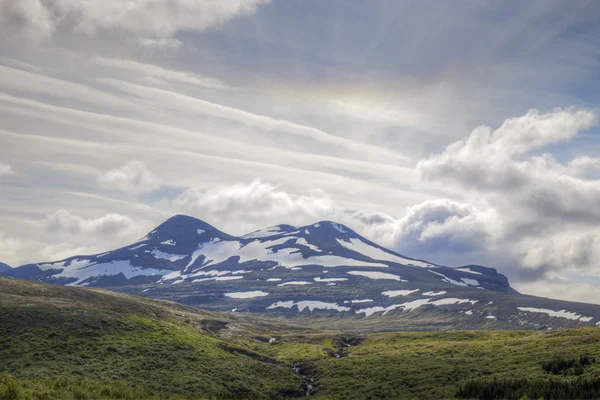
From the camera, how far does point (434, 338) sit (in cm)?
11538

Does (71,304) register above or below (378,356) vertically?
above

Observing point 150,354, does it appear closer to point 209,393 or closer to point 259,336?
point 209,393

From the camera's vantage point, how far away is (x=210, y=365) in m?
Result: 73.0

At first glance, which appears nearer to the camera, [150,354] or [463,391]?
[463,391]

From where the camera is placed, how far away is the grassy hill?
52.1 meters

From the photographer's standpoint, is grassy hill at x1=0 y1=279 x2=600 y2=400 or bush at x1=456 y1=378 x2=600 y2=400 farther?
grassy hill at x1=0 y1=279 x2=600 y2=400

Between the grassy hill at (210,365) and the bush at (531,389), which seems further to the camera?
the grassy hill at (210,365)

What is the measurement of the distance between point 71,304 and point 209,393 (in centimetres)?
4064

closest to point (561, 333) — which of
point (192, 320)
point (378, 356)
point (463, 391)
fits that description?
point (378, 356)

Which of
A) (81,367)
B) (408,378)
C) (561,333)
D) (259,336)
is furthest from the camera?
(259,336)

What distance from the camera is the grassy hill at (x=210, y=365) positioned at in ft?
171

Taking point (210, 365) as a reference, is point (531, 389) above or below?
above

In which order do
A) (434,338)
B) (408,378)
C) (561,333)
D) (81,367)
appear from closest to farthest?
(81,367)
(408,378)
(561,333)
(434,338)

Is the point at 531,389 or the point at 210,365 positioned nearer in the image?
the point at 531,389
